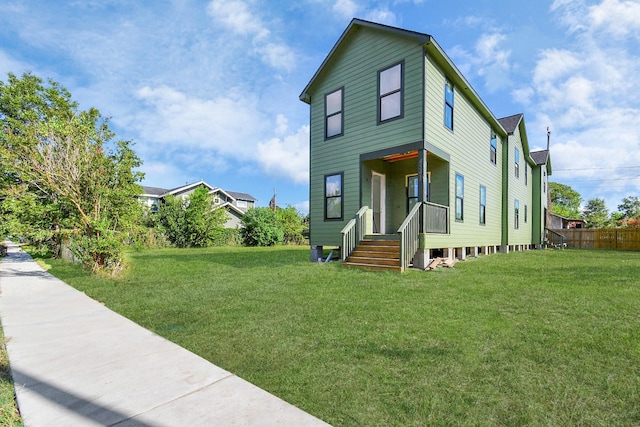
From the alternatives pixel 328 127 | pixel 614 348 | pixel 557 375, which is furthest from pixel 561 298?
pixel 328 127

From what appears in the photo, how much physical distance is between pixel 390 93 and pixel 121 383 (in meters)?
9.03

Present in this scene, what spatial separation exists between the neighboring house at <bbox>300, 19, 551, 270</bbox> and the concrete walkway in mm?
5721

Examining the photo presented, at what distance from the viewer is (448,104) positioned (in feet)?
31.9

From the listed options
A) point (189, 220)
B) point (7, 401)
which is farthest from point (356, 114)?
point (189, 220)

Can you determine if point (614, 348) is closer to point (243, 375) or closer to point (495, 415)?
point (495, 415)

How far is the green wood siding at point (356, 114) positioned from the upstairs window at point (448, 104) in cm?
164

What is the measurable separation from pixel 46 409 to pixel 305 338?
2049 millimetres

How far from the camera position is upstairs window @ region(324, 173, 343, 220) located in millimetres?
10281

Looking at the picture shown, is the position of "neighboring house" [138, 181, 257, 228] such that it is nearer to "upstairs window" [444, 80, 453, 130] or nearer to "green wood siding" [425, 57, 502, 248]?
"green wood siding" [425, 57, 502, 248]

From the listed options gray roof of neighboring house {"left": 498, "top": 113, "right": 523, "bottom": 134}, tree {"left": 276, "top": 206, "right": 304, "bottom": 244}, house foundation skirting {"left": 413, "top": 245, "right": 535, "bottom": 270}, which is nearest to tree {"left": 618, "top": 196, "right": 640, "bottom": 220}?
house foundation skirting {"left": 413, "top": 245, "right": 535, "bottom": 270}

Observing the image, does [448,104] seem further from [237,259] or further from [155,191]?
[155,191]

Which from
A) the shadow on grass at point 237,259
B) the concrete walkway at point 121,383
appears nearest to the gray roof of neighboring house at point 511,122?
the shadow on grass at point 237,259

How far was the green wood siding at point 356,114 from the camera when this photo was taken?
28.4 ft

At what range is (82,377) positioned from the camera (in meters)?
2.47
